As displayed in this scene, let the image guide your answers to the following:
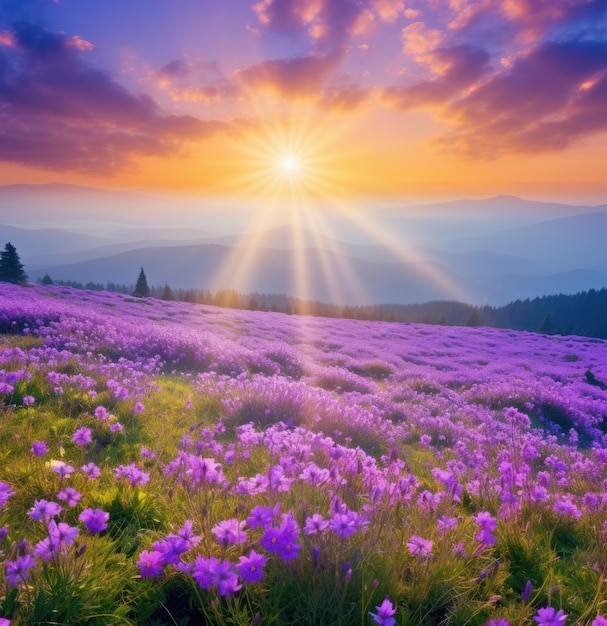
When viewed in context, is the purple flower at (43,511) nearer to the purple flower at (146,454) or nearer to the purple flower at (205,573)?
the purple flower at (205,573)

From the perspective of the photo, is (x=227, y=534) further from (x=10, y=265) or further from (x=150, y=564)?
(x=10, y=265)

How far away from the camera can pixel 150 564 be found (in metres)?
2.33

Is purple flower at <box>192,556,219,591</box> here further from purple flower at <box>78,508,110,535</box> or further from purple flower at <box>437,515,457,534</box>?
purple flower at <box>437,515,457,534</box>

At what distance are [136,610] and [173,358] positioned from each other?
1037cm

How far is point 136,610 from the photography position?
2.42m

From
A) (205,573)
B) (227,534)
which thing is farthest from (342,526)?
(205,573)

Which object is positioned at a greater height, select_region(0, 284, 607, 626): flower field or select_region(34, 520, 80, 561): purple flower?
select_region(34, 520, 80, 561): purple flower

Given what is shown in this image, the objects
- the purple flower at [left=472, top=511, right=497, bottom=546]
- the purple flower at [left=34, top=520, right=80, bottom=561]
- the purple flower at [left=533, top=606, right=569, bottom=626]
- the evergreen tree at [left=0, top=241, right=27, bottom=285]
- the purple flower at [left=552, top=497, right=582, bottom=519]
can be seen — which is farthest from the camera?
the evergreen tree at [left=0, top=241, right=27, bottom=285]

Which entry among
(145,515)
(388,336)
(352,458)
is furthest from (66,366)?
(388,336)

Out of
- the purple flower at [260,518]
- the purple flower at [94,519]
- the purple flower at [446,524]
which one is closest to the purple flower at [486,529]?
the purple flower at [446,524]

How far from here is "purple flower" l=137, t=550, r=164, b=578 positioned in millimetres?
2312

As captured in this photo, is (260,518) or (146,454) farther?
(146,454)

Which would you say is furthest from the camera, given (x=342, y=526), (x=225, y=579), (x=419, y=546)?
(x=419, y=546)

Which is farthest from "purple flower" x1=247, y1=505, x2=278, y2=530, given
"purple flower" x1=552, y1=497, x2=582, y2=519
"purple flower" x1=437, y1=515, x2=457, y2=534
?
"purple flower" x1=552, y1=497, x2=582, y2=519
